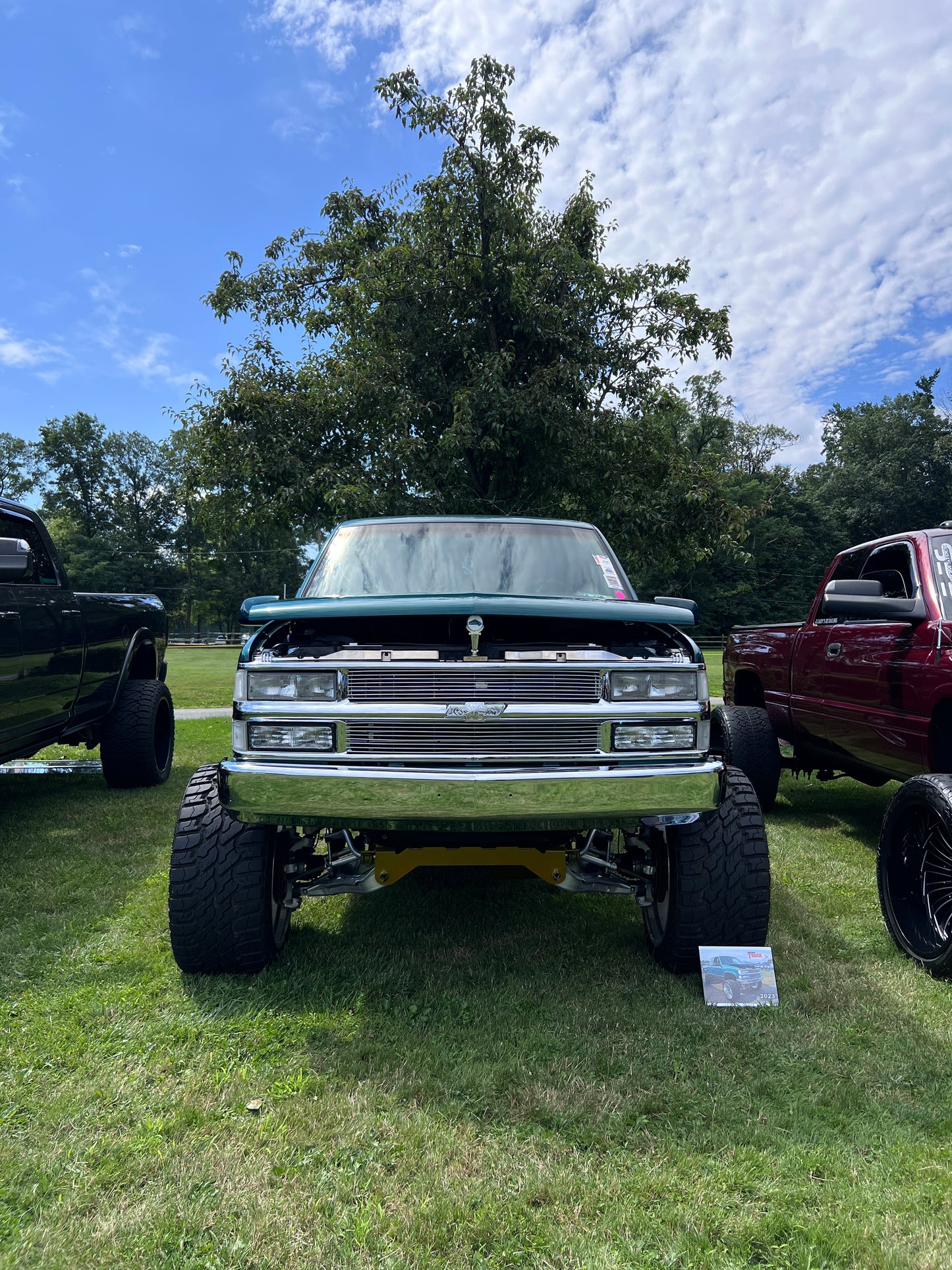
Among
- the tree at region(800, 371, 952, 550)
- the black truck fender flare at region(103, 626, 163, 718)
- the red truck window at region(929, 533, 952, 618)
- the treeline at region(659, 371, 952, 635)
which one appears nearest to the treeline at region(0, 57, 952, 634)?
the black truck fender flare at region(103, 626, 163, 718)

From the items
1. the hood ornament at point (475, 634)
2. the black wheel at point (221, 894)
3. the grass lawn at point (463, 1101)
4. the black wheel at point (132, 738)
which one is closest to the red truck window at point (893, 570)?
the grass lawn at point (463, 1101)

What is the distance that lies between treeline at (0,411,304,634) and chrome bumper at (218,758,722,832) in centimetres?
6225

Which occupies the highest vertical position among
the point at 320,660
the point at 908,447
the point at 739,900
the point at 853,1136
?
the point at 908,447

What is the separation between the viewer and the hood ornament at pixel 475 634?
2668 millimetres

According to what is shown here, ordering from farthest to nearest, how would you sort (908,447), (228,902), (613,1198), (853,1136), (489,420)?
(908,447) < (489,420) < (228,902) < (853,1136) < (613,1198)

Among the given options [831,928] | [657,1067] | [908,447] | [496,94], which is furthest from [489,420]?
[908,447]

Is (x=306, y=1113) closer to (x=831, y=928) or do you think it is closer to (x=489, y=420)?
(x=831, y=928)

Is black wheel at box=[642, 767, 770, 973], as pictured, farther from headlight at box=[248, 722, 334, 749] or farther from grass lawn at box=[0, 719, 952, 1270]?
headlight at box=[248, 722, 334, 749]

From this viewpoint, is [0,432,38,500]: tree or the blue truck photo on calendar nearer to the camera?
the blue truck photo on calendar

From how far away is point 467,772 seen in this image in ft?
8.57

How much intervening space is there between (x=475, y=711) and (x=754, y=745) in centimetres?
366

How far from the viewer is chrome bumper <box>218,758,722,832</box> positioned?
101 inches

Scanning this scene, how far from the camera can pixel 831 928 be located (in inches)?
145

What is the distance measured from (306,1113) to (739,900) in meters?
1.67
